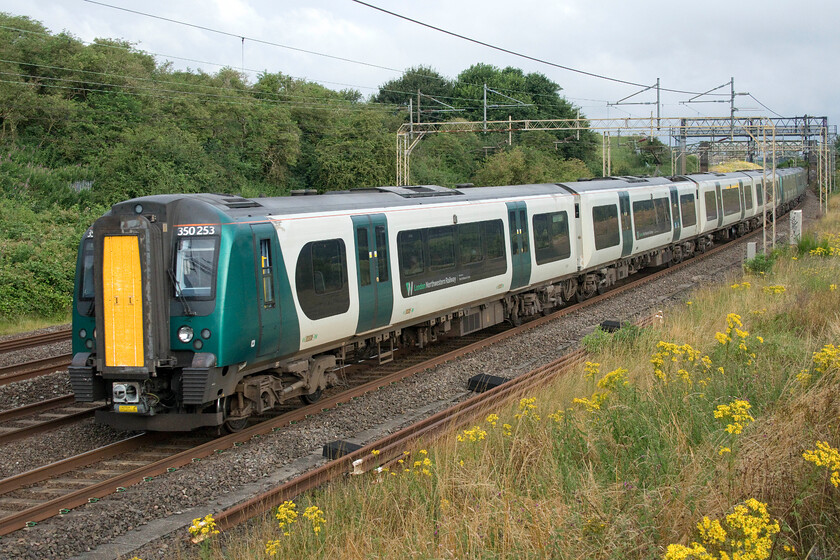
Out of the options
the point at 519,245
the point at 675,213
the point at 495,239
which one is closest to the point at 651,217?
the point at 675,213

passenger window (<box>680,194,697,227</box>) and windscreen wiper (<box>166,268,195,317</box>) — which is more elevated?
passenger window (<box>680,194,697,227</box>)

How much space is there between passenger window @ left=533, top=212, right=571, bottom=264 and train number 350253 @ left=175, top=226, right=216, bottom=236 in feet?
28.2

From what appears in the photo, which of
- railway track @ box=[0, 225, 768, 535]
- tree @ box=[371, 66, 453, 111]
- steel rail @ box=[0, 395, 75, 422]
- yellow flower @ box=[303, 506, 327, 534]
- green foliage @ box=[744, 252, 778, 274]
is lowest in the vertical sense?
railway track @ box=[0, 225, 768, 535]

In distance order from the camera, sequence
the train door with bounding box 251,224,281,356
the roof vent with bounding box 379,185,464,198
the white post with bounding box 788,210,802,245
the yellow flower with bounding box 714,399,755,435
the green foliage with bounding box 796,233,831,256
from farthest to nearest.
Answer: the white post with bounding box 788,210,802,245 → the green foliage with bounding box 796,233,831,256 → the roof vent with bounding box 379,185,464,198 → the train door with bounding box 251,224,281,356 → the yellow flower with bounding box 714,399,755,435

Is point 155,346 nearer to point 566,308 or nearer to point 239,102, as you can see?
point 566,308

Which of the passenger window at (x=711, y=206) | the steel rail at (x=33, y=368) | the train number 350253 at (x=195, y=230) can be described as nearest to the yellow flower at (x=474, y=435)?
the train number 350253 at (x=195, y=230)

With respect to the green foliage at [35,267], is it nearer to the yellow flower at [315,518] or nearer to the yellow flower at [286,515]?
the yellow flower at [286,515]

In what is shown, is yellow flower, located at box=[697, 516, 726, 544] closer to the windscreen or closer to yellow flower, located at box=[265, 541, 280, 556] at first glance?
yellow flower, located at box=[265, 541, 280, 556]

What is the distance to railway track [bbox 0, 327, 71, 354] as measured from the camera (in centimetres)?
1429

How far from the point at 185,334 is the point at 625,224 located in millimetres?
14166

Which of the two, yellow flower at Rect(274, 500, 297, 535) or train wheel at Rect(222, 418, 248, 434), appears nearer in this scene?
yellow flower at Rect(274, 500, 297, 535)

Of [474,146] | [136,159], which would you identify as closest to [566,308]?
[136,159]

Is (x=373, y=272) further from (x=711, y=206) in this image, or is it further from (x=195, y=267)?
(x=711, y=206)

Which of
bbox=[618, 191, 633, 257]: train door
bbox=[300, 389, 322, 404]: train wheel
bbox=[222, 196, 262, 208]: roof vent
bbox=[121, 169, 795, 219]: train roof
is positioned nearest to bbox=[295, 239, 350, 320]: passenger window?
bbox=[121, 169, 795, 219]: train roof
